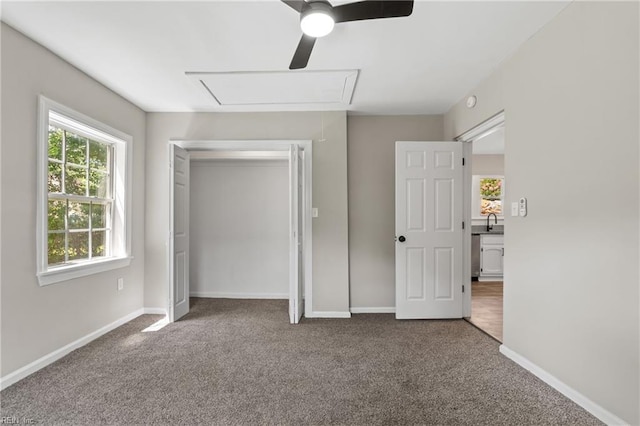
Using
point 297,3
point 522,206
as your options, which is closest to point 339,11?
point 297,3

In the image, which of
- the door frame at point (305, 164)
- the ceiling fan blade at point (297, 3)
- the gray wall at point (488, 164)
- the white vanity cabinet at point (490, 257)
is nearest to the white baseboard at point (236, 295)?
the door frame at point (305, 164)

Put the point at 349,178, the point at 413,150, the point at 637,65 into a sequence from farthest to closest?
the point at 349,178 < the point at 413,150 < the point at 637,65

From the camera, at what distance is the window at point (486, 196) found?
6.64 m

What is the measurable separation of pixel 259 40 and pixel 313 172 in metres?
1.80

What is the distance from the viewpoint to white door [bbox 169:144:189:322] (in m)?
3.78

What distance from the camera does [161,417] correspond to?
1.97m

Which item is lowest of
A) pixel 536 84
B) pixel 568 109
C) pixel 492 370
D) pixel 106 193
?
pixel 492 370

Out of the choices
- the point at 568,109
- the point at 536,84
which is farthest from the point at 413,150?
the point at 568,109

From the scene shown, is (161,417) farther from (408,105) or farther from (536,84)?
(408,105)

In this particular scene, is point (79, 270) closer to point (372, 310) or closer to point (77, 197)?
point (77, 197)

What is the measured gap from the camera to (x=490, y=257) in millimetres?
6180

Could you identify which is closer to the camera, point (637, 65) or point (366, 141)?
point (637, 65)

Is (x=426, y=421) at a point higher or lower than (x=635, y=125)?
lower

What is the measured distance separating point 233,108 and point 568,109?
3222 mm
